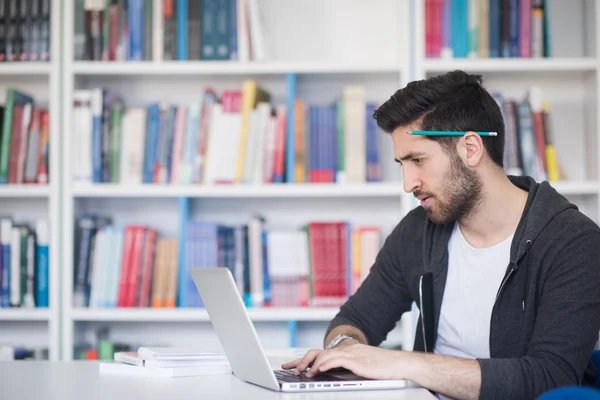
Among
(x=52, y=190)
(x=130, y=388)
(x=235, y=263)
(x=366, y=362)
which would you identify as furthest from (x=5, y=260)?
(x=366, y=362)

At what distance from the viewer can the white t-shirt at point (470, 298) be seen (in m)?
1.90

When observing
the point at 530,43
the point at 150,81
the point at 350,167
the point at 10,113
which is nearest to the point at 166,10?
the point at 150,81

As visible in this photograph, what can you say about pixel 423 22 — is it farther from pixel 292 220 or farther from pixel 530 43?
pixel 292 220

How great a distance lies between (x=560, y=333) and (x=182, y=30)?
6.81 feet

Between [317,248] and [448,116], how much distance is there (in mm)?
1302

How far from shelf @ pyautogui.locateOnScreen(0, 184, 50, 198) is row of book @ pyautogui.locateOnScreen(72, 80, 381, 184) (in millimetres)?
126

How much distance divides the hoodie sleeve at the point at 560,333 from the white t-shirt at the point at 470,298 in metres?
0.17

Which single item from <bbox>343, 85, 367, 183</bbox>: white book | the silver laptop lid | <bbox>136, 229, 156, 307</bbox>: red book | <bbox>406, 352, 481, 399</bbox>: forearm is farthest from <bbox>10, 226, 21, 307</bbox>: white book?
<bbox>406, 352, 481, 399</bbox>: forearm

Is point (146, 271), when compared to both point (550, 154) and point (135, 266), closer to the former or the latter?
point (135, 266)

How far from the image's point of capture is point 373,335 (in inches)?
85.0

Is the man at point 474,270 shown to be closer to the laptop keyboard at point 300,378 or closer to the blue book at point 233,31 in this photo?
the laptop keyboard at point 300,378

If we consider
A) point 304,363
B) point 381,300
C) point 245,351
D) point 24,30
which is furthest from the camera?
point 24,30

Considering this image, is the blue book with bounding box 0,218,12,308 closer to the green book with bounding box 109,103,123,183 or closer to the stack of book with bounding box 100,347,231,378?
the green book with bounding box 109,103,123,183

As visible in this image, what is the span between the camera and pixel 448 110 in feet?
6.26
